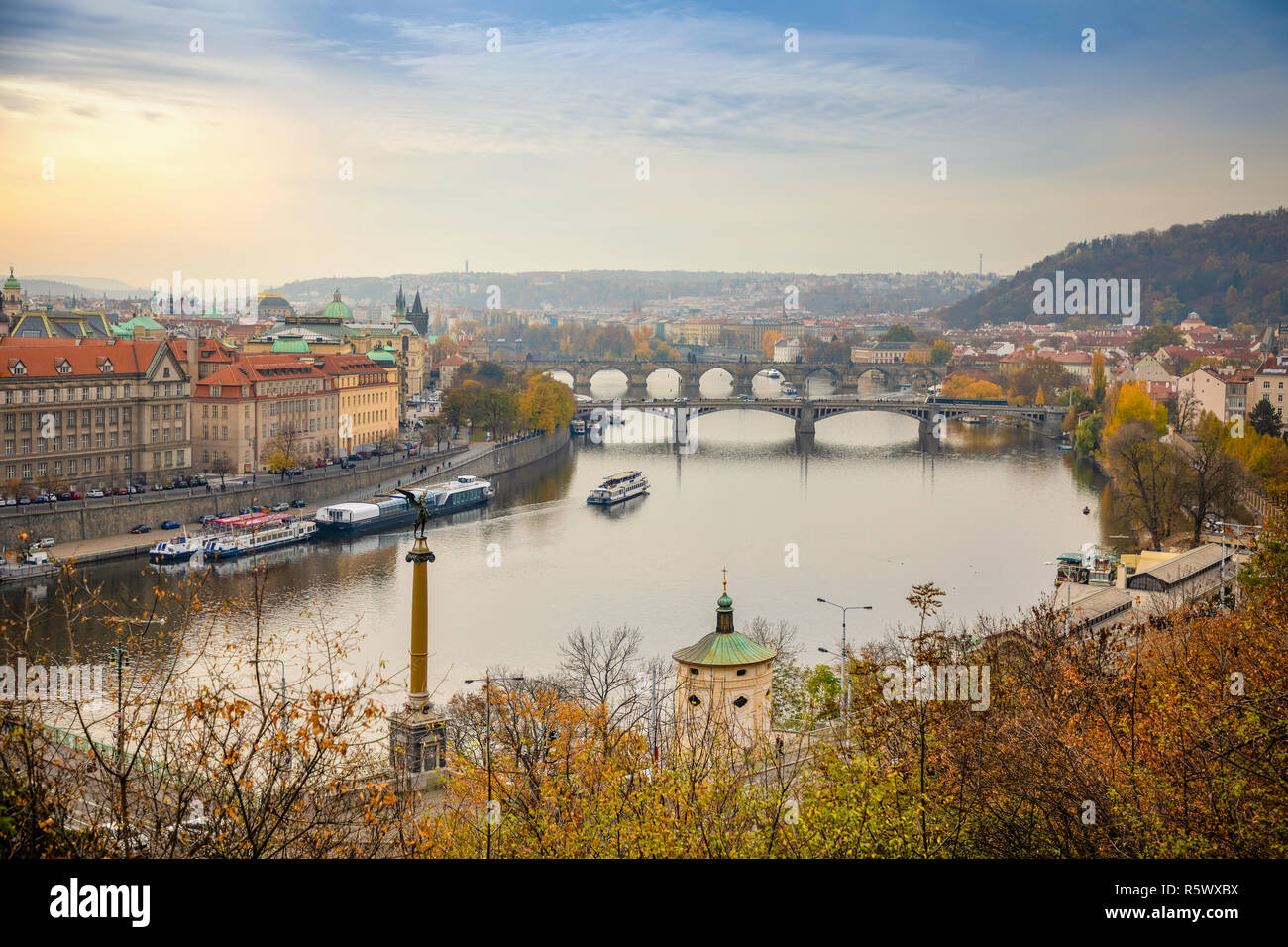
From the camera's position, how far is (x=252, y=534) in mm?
12195

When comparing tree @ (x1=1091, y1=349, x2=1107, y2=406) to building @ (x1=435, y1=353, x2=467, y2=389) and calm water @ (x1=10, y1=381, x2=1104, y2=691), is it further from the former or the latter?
building @ (x1=435, y1=353, x2=467, y2=389)

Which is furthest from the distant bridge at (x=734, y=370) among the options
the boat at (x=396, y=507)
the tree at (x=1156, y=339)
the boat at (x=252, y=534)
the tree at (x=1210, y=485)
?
the tree at (x=1210, y=485)

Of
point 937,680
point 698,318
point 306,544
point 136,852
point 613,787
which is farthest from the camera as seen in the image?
point 698,318

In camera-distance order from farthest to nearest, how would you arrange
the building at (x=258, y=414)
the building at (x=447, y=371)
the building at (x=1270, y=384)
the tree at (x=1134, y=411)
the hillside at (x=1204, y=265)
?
the building at (x=447, y=371) → the hillside at (x=1204, y=265) → the tree at (x=1134, y=411) → the building at (x=1270, y=384) → the building at (x=258, y=414)

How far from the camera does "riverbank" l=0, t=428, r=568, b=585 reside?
1113 centimetres

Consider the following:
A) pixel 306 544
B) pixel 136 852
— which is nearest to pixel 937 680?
pixel 136 852

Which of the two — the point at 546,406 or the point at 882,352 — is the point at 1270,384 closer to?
the point at 546,406

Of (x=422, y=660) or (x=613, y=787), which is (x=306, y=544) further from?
(x=613, y=787)

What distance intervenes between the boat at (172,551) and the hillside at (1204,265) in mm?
13183

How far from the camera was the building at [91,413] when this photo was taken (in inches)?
494

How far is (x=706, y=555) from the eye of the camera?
11.9 meters

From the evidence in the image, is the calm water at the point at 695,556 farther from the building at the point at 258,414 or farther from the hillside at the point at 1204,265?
the hillside at the point at 1204,265
